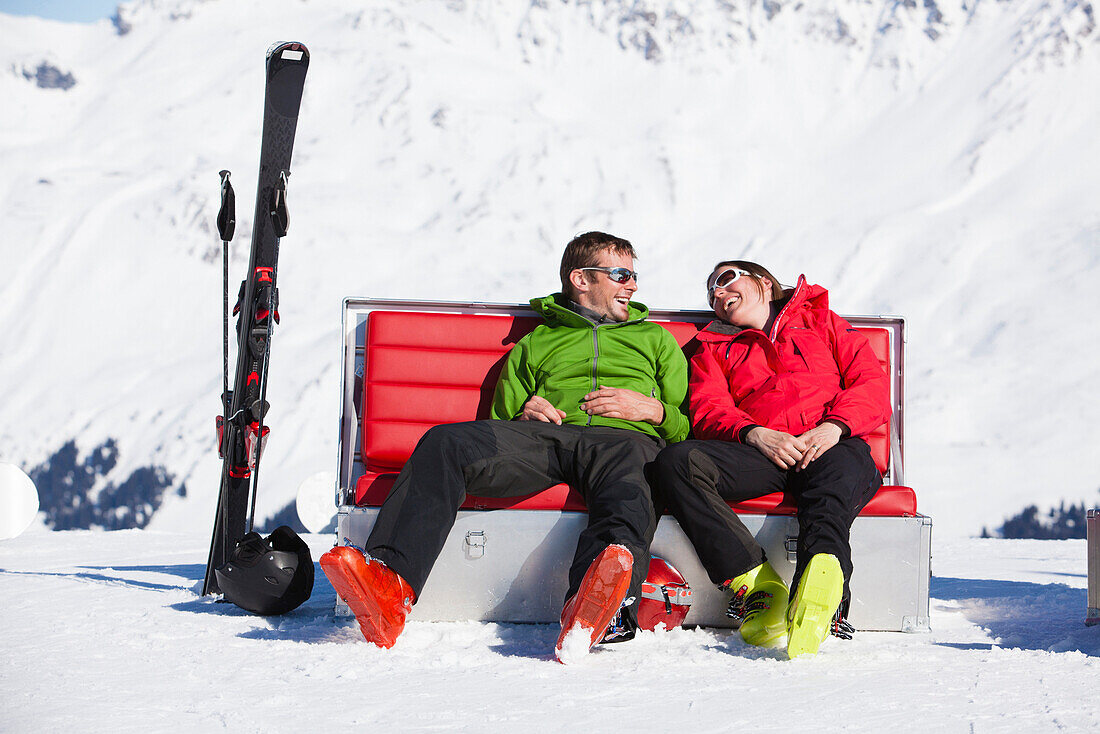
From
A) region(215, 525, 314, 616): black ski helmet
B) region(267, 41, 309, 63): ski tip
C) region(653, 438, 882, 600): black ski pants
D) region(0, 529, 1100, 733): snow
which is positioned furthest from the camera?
region(267, 41, 309, 63): ski tip

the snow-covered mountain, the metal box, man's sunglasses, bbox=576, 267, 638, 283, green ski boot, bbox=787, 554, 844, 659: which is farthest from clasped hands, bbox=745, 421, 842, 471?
the snow-covered mountain

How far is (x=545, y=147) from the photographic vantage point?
5516 centimetres

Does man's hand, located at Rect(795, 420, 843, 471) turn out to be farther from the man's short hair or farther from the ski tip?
the ski tip

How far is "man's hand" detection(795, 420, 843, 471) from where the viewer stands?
2490mm

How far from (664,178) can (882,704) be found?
5171cm

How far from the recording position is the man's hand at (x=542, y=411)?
8.78ft

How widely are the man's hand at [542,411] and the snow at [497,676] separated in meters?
0.56

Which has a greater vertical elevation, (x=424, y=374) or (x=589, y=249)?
(x=589, y=249)

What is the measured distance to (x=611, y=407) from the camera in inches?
106

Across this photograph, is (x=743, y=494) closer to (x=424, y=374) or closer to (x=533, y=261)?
(x=424, y=374)

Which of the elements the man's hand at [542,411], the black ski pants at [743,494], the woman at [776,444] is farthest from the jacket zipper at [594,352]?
the black ski pants at [743,494]

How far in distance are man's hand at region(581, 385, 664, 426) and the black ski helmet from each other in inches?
34.8

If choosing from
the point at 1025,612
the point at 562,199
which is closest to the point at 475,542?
the point at 1025,612

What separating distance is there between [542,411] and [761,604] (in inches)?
30.6
